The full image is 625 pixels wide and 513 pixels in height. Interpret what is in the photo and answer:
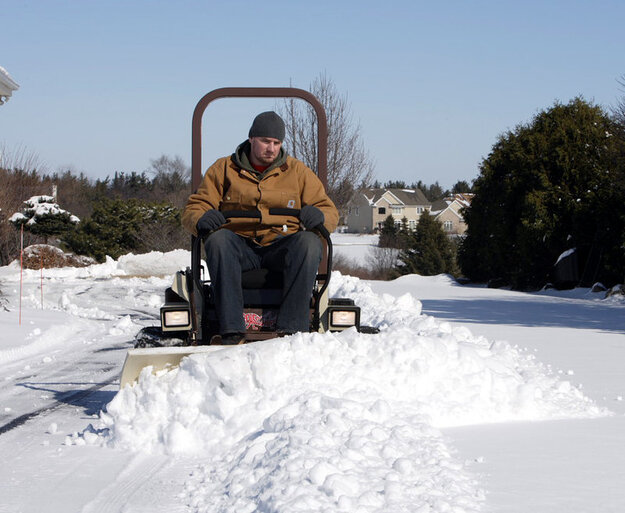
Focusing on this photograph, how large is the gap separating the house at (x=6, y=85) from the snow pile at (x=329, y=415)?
15.7m

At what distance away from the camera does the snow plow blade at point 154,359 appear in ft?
16.2

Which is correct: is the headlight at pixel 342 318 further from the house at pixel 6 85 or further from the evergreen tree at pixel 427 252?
the evergreen tree at pixel 427 252

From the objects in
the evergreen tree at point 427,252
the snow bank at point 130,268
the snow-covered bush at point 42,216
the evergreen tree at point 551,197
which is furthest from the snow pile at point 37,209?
the evergreen tree at point 427,252

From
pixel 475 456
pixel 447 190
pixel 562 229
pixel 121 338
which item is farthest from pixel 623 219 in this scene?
pixel 447 190

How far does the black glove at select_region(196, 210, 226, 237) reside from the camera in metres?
5.40

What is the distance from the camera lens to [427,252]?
41.9 meters

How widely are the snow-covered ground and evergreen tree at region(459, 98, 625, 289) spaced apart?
53.0ft

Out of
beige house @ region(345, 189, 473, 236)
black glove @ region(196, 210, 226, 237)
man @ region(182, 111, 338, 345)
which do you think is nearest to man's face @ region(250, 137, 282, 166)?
man @ region(182, 111, 338, 345)

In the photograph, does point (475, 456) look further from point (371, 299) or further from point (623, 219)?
point (623, 219)

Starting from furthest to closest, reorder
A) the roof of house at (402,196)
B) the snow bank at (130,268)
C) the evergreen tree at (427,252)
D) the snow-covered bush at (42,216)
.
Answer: the roof of house at (402,196) → the evergreen tree at (427,252) → the snow-covered bush at (42,216) → the snow bank at (130,268)

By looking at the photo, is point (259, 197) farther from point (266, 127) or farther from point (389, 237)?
point (389, 237)

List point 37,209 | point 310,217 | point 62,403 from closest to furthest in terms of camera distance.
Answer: point 310,217 < point 62,403 < point 37,209

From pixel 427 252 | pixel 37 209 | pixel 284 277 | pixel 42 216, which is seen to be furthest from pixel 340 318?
pixel 427 252

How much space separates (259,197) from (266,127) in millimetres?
483
